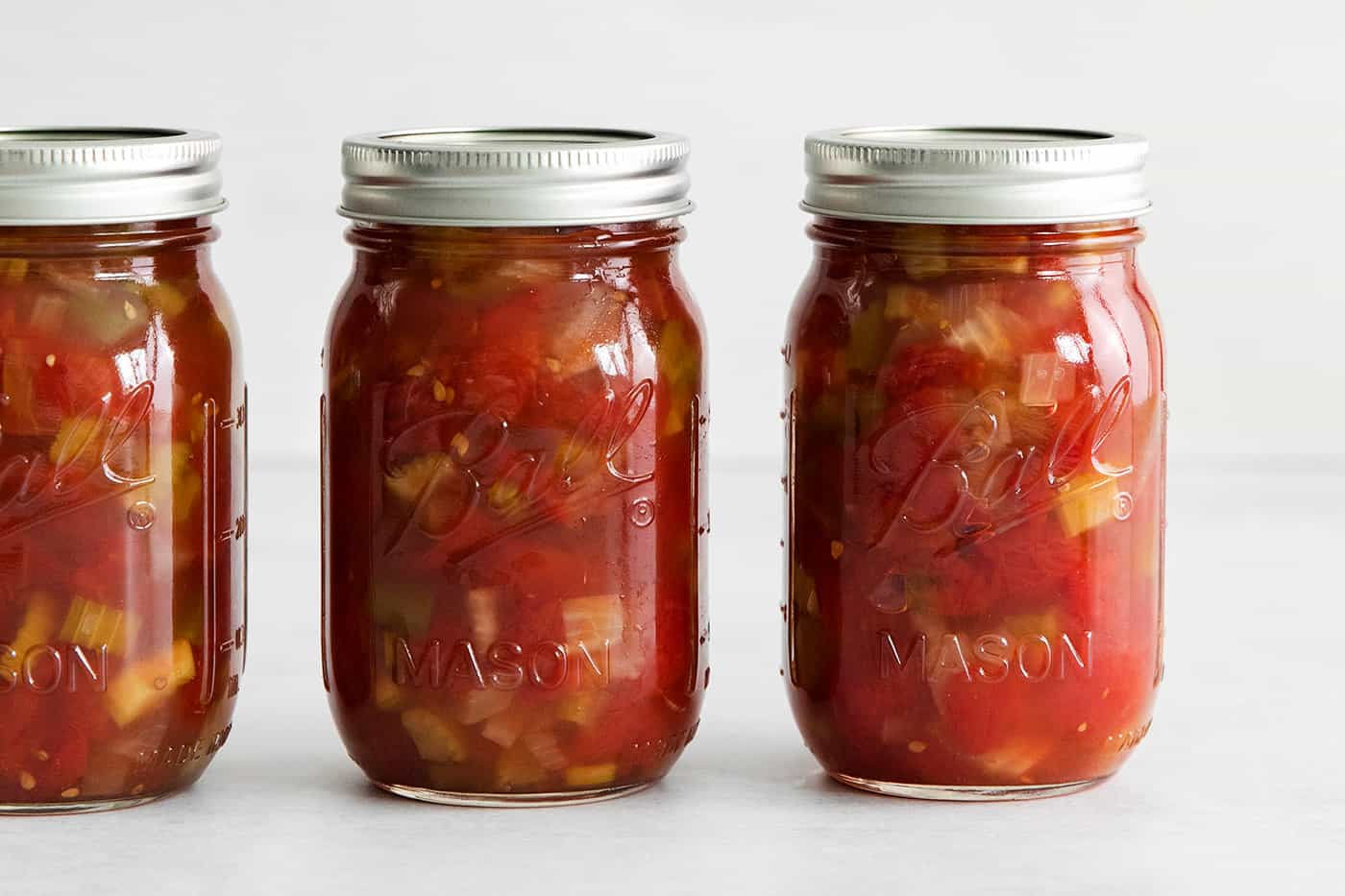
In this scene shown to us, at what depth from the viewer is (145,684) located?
1.78 m

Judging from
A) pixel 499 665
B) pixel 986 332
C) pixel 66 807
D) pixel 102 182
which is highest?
pixel 102 182

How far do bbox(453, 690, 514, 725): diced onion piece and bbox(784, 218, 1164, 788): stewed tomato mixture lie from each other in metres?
0.24

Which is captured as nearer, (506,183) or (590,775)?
(506,183)

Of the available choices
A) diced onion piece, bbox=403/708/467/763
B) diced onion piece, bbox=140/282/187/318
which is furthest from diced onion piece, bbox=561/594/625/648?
diced onion piece, bbox=140/282/187/318

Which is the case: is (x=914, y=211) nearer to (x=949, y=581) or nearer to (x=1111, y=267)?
(x=1111, y=267)

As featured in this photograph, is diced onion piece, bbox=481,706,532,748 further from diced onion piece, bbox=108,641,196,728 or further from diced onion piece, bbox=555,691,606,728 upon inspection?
diced onion piece, bbox=108,641,196,728

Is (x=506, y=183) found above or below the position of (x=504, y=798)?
above

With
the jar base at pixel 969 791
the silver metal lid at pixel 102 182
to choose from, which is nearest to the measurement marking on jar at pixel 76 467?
the silver metal lid at pixel 102 182

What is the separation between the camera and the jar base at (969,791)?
6.07ft

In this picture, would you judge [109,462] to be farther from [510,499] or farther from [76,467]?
[510,499]

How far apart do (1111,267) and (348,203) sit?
1.84 feet

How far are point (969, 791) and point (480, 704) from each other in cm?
38

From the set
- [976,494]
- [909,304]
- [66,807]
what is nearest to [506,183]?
[909,304]

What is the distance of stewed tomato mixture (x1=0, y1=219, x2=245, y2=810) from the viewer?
5.65 feet
